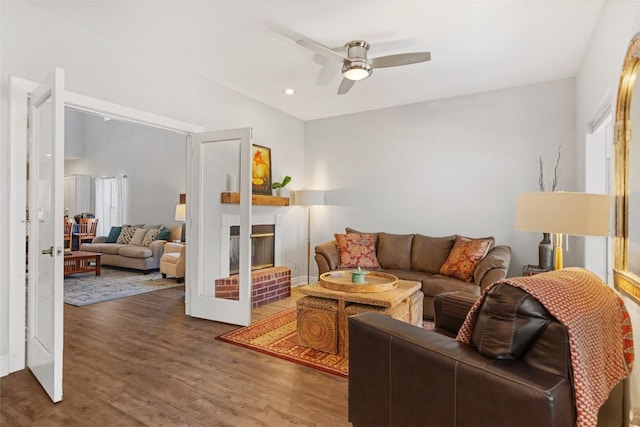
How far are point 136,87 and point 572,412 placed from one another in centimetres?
378

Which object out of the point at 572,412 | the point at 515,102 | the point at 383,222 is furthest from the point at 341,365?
the point at 515,102

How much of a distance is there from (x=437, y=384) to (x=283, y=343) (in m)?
1.98

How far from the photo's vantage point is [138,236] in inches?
278

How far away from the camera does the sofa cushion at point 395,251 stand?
14.6 feet

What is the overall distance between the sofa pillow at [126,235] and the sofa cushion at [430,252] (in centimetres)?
578

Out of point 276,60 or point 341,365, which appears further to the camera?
point 276,60

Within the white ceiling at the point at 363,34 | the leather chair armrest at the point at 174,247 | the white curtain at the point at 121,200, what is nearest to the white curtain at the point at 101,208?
the white curtain at the point at 121,200

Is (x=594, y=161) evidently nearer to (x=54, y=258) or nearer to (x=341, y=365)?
(x=341, y=365)

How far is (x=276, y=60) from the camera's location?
11.4ft

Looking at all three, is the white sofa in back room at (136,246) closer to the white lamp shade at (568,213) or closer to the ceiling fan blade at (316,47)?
the ceiling fan blade at (316,47)

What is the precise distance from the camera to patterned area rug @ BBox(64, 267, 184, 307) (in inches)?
183

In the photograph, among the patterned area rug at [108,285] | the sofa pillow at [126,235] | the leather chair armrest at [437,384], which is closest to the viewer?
the leather chair armrest at [437,384]

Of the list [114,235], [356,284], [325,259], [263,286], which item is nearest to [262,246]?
[263,286]

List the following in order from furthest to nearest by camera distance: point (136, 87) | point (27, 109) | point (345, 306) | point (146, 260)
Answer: point (146, 260) < point (136, 87) < point (345, 306) < point (27, 109)
